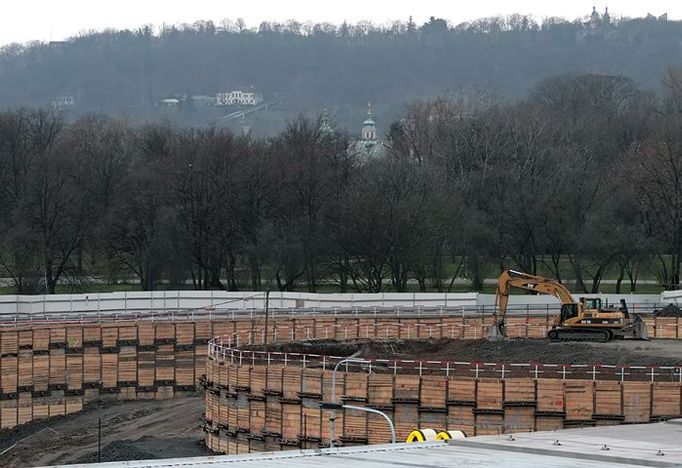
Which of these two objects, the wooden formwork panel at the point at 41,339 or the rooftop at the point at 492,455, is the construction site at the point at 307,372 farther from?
the rooftop at the point at 492,455

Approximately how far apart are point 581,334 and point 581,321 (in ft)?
1.82

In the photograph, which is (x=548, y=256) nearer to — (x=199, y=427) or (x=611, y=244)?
(x=611, y=244)

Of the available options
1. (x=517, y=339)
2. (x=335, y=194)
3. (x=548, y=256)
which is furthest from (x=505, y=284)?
(x=548, y=256)

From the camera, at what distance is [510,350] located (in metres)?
67.9

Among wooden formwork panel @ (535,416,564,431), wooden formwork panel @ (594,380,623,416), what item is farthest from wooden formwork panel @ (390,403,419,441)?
wooden formwork panel @ (594,380,623,416)

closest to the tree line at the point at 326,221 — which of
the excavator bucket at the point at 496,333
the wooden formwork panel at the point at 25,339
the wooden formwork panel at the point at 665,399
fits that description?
the wooden formwork panel at the point at 25,339

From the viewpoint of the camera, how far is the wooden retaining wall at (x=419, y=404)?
174 ft

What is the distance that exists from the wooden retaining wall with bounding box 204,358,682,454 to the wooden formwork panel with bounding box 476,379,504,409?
3cm

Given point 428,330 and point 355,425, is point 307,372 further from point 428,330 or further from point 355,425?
point 428,330

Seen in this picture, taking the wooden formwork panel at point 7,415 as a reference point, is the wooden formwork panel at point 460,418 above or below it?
above

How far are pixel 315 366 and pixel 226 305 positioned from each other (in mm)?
33955

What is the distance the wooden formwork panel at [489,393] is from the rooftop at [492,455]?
7879mm

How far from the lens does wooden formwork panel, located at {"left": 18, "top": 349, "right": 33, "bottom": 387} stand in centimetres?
7769

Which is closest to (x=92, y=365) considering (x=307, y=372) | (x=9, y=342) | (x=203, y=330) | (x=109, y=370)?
(x=109, y=370)
